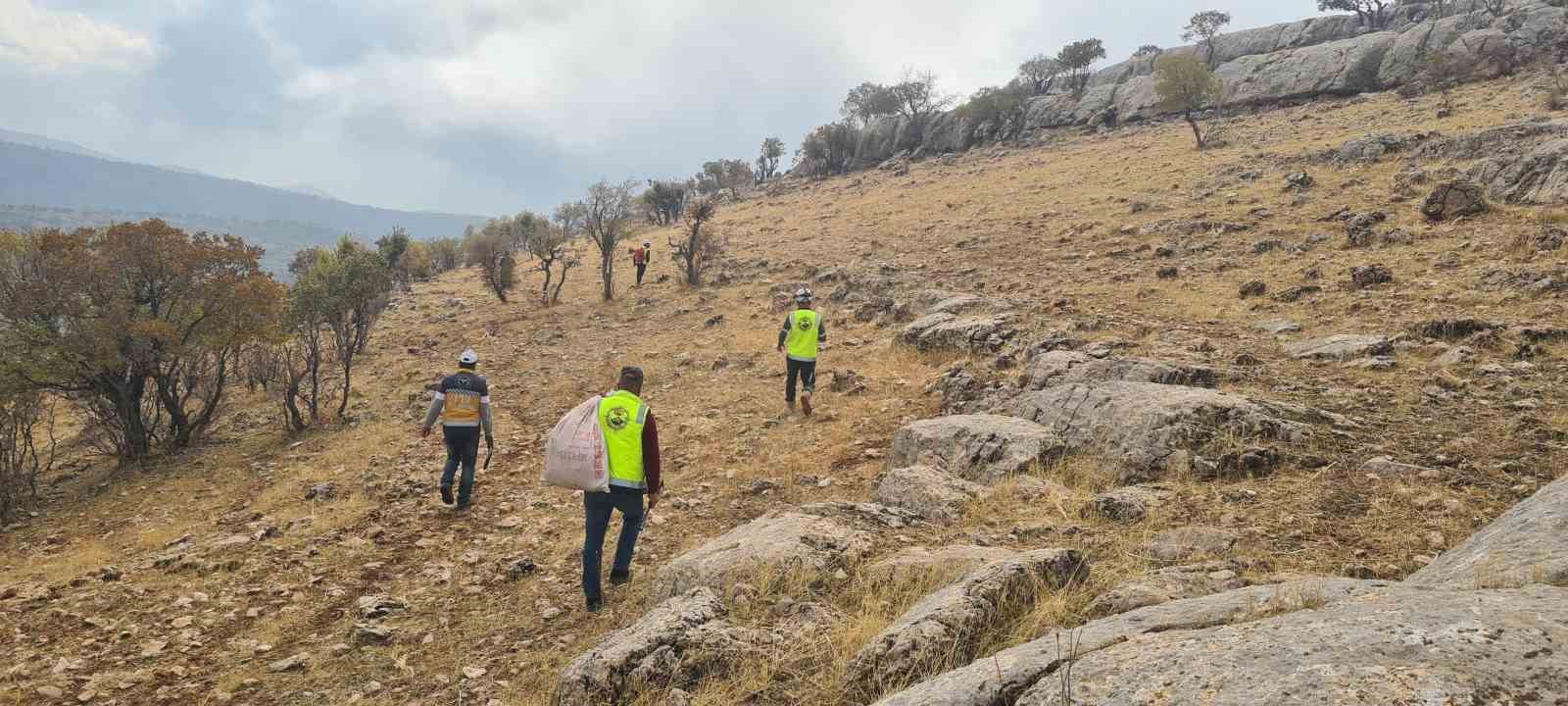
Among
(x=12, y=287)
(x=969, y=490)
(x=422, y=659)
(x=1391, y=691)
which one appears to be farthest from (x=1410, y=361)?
(x=12, y=287)

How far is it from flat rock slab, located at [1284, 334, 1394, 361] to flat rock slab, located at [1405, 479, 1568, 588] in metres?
5.59

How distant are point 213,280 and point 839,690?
49.7 feet

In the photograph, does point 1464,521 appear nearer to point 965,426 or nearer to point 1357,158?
point 965,426

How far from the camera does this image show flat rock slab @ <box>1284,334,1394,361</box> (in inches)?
342

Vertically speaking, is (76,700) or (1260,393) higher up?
(1260,393)

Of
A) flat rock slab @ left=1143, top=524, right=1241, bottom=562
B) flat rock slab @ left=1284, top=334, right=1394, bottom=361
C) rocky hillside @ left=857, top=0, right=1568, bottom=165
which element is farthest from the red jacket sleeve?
rocky hillside @ left=857, top=0, right=1568, bottom=165

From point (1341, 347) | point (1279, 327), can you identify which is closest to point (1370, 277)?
point (1279, 327)

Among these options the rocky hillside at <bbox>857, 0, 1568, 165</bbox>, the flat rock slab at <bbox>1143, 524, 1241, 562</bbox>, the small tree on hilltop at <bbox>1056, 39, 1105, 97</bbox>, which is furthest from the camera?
the small tree on hilltop at <bbox>1056, 39, 1105, 97</bbox>

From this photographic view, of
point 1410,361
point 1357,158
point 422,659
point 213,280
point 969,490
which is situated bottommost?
point 422,659

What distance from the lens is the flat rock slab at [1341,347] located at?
8.68 meters

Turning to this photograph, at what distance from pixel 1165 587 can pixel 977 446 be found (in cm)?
345

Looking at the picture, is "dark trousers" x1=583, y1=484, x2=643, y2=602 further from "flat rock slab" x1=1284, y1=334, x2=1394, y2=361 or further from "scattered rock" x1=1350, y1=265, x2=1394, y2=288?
"scattered rock" x1=1350, y1=265, x2=1394, y2=288

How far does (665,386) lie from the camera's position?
14.3m

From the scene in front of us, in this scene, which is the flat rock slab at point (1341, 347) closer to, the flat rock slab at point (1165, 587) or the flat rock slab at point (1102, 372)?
the flat rock slab at point (1102, 372)
